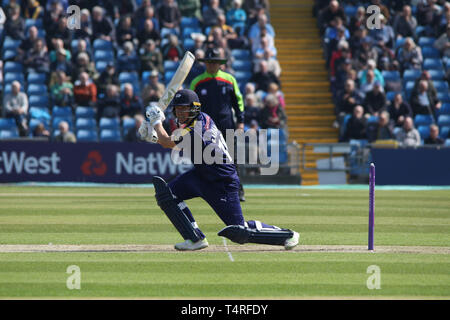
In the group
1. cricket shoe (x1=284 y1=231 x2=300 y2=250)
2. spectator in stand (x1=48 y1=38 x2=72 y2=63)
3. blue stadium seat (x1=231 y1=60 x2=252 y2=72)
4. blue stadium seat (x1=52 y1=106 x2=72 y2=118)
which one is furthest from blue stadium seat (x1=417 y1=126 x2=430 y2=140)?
cricket shoe (x1=284 y1=231 x2=300 y2=250)

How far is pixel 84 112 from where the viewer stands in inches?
952

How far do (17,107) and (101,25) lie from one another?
13.3 feet

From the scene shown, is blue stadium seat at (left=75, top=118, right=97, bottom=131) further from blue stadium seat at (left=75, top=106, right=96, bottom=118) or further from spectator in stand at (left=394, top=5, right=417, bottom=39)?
spectator in stand at (left=394, top=5, right=417, bottom=39)

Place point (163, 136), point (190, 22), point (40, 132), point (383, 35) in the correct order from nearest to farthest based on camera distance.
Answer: point (163, 136) → point (40, 132) → point (190, 22) → point (383, 35)

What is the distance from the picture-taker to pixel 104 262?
9.92 m

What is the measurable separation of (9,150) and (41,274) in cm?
1373

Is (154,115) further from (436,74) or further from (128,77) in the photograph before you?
(436,74)

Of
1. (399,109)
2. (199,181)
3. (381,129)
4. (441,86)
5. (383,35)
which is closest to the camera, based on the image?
(199,181)

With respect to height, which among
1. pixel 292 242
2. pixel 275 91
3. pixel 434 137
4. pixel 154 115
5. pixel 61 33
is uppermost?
pixel 61 33

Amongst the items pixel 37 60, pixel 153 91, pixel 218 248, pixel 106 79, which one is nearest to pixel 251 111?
pixel 153 91

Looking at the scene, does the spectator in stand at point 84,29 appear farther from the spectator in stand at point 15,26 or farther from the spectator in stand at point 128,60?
the spectator in stand at point 15,26

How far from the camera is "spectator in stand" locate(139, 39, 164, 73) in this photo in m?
25.0
